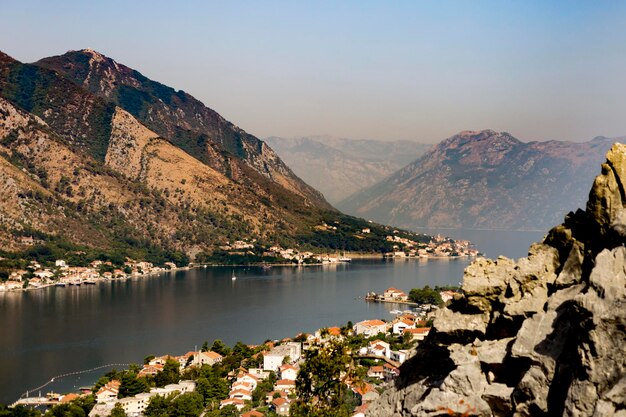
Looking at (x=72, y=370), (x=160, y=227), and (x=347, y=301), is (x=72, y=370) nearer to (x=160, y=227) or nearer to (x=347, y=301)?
(x=347, y=301)

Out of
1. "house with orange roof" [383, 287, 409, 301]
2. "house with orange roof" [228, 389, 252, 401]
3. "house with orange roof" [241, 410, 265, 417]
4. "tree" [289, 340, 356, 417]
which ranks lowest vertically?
"house with orange roof" [228, 389, 252, 401]

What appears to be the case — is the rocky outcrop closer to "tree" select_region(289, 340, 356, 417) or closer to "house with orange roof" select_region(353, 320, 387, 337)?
"tree" select_region(289, 340, 356, 417)

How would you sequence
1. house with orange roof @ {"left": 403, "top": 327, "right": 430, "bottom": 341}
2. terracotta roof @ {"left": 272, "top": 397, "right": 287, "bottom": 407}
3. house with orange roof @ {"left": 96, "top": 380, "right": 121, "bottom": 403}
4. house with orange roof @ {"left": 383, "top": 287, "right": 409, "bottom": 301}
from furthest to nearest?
house with orange roof @ {"left": 383, "top": 287, "right": 409, "bottom": 301} < house with orange roof @ {"left": 403, "top": 327, "right": 430, "bottom": 341} < house with orange roof @ {"left": 96, "top": 380, "right": 121, "bottom": 403} < terracotta roof @ {"left": 272, "top": 397, "right": 287, "bottom": 407}

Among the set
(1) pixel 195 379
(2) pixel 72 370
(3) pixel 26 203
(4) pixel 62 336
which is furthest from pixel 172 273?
(1) pixel 195 379

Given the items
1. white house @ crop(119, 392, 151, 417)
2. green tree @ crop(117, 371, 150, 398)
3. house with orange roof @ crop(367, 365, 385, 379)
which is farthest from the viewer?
house with orange roof @ crop(367, 365, 385, 379)

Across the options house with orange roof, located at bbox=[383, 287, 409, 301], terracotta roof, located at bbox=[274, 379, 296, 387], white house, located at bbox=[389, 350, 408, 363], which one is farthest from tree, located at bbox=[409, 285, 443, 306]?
terracotta roof, located at bbox=[274, 379, 296, 387]

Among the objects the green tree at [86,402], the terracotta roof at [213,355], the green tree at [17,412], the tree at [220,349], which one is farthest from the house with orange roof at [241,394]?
the tree at [220,349]
